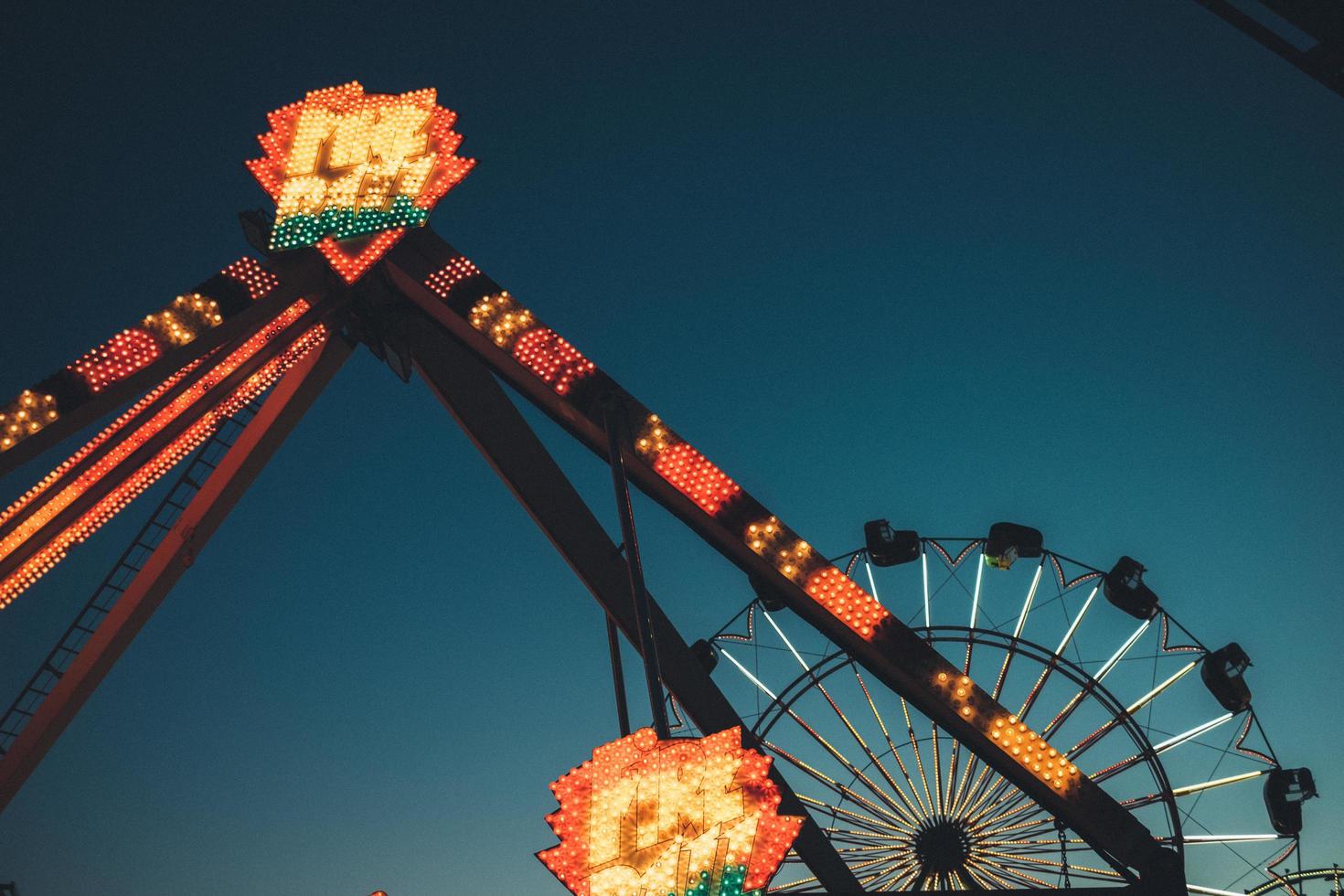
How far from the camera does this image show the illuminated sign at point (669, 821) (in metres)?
7.33

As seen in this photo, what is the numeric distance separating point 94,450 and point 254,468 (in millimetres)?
2337

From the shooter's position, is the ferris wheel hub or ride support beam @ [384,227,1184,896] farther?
the ferris wheel hub

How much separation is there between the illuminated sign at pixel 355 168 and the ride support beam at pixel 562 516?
116 centimetres

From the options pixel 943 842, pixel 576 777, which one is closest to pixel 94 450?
pixel 576 777

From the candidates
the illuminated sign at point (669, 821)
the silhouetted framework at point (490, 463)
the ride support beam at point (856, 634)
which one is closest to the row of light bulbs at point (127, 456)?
the silhouetted framework at point (490, 463)

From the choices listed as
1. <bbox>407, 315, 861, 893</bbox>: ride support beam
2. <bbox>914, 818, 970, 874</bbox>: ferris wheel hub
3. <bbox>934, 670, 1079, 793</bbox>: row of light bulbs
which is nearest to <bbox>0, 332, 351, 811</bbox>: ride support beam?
<bbox>407, 315, 861, 893</bbox>: ride support beam

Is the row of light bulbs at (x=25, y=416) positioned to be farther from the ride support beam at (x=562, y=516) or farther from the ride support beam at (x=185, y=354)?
the ride support beam at (x=562, y=516)

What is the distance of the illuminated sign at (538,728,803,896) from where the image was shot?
24.0 feet

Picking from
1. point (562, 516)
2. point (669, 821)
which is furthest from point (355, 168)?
point (669, 821)

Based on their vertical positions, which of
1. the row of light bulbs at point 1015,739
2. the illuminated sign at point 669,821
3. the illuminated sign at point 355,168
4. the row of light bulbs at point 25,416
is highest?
the illuminated sign at point 355,168

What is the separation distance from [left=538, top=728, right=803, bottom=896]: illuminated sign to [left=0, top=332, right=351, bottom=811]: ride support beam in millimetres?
6254

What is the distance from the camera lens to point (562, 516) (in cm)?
1041

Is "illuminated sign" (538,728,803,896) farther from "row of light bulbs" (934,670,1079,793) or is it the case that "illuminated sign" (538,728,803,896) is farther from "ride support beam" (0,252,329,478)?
"ride support beam" (0,252,329,478)

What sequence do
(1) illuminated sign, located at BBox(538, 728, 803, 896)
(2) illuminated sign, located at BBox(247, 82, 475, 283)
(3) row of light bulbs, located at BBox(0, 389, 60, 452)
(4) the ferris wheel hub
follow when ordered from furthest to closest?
(4) the ferris wheel hub → (2) illuminated sign, located at BBox(247, 82, 475, 283) → (3) row of light bulbs, located at BBox(0, 389, 60, 452) → (1) illuminated sign, located at BBox(538, 728, 803, 896)
